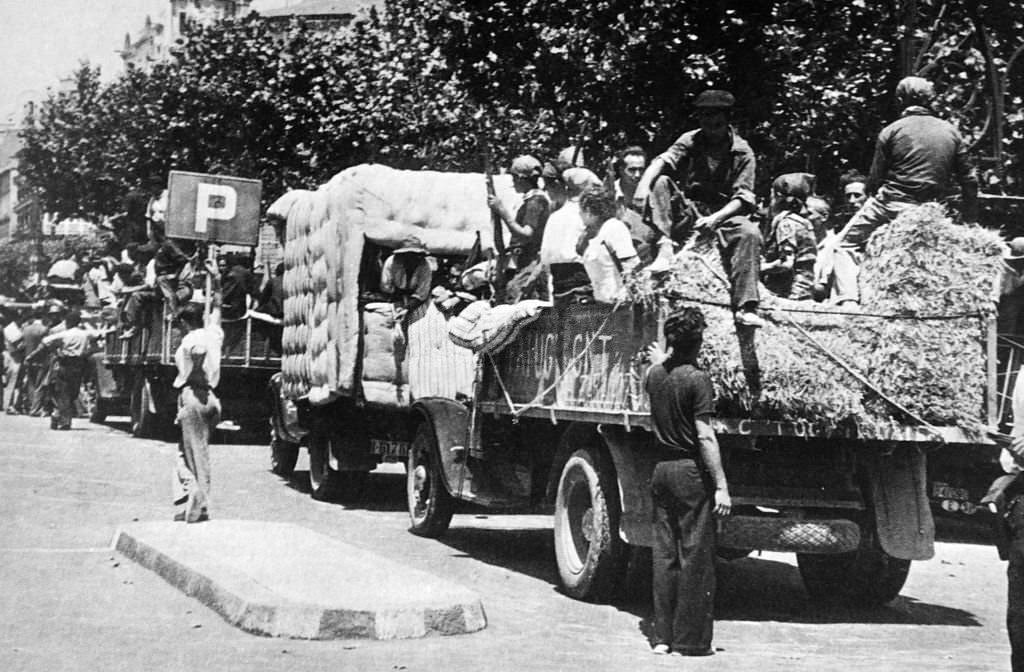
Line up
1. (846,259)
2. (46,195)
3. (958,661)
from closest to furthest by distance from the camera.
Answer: (958,661) → (846,259) → (46,195)

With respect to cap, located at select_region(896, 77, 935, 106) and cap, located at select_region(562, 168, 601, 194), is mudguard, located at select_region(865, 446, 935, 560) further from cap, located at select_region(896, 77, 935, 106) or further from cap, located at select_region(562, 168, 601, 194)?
cap, located at select_region(562, 168, 601, 194)

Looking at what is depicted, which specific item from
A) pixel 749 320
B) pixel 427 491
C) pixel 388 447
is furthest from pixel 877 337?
pixel 388 447

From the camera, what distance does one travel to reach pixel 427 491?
12703 mm

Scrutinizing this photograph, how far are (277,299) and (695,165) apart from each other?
11498 mm

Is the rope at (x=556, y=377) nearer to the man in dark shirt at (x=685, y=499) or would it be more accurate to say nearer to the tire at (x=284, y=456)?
the man in dark shirt at (x=685, y=499)

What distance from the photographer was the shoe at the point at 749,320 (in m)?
8.91

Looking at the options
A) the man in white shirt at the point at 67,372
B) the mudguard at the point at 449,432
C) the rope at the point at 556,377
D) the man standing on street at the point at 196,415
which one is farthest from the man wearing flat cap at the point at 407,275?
the man in white shirt at the point at 67,372

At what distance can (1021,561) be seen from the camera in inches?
263

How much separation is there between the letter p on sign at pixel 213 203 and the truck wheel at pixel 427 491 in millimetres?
9814

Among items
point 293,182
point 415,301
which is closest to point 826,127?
point 415,301

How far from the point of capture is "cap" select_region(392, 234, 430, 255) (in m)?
14.5

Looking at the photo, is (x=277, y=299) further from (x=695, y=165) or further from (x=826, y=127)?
(x=695, y=165)

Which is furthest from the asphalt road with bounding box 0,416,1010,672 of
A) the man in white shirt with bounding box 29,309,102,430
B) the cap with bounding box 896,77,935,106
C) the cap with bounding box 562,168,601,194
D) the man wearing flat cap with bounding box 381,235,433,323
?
the man in white shirt with bounding box 29,309,102,430

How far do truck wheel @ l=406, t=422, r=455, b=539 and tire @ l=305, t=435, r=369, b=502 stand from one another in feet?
7.69
